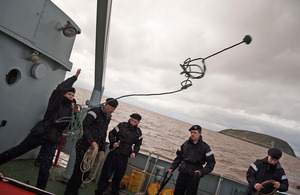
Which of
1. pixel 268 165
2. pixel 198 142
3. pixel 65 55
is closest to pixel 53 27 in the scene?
pixel 65 55

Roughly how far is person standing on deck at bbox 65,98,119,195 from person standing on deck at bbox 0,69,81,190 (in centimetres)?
38

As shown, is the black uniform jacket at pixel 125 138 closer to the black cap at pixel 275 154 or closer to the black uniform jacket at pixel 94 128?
the black uniform jacket at pixel 94 128

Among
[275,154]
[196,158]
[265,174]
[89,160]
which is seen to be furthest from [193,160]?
[89,160]

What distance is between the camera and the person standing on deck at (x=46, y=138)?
9.70 feet

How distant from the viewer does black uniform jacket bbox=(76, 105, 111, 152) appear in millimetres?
3289

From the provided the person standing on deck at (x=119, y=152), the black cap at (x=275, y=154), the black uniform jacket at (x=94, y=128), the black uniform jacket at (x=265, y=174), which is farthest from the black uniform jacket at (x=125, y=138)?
the black cap at (x=275, y=154)

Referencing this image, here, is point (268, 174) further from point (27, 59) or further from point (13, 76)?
point (13, 76)

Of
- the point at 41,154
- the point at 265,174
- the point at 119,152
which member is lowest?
the point at 41,154

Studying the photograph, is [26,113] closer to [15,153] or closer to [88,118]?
[15,153]

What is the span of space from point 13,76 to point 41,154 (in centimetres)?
177

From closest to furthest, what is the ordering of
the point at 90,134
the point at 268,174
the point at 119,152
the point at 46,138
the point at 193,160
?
1. the point at 46,138
2. the point at 90,134
3. the point at 268,174
4. the point at 193,160
5. the point at 119,152

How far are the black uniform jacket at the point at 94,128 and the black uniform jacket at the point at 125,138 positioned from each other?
15.5 inches

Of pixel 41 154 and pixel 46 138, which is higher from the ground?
pixel 46 138

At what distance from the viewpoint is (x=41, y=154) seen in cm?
309
